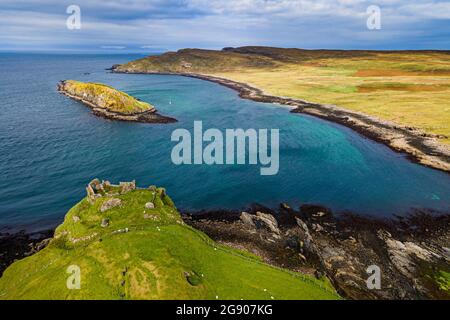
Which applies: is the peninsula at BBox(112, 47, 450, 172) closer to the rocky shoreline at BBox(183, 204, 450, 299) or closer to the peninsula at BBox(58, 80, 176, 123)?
the rocky shoreline at BBox(183, 204, 450, 299)

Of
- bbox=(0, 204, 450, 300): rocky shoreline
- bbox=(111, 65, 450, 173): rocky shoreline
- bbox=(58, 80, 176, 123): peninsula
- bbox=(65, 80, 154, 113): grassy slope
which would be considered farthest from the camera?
bbox=(65, 80, 154, 113): grassy slope

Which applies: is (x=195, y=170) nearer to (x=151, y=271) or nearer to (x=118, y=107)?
(x=151, y=271)

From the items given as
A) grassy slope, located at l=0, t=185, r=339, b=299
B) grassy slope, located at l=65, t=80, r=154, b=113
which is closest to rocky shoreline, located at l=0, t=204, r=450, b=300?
grassy slope, located at l=0, t=185, r=339, b=299

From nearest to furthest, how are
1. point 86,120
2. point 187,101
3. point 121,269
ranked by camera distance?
point 121,269, point 86,120, point 187,101

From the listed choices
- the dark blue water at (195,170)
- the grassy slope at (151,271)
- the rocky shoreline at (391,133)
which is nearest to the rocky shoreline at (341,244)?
the dark blue water at (195,170)
